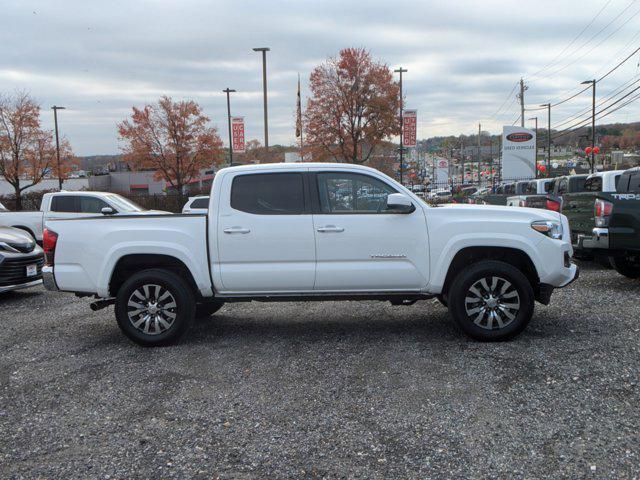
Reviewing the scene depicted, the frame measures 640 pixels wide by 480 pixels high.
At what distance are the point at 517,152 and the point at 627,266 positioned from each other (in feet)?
83.1

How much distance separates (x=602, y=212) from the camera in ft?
27.5

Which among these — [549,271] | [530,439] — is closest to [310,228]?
[549,271]

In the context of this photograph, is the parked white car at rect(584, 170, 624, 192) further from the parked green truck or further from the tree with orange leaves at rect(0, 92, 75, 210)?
the tree with orange leaves at rect(0, 92, 75, 210)

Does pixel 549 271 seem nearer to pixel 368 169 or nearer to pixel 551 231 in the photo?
pixel 551 231

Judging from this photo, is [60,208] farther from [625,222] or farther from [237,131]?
[237,131]

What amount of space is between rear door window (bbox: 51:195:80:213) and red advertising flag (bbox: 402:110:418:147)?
19.3m

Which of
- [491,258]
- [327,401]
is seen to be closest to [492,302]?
[491,258]

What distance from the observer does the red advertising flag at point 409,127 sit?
101 feet

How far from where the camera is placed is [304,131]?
2861 cm

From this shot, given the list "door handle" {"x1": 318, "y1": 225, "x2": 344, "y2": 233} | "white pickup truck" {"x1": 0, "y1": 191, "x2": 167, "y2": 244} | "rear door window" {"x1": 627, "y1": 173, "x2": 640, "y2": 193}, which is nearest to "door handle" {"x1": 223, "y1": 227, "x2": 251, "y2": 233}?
"door handle" {"x1": 318, "y1": 225, "x2": 344, "y2": 233}

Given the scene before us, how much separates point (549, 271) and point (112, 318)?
5.53 m

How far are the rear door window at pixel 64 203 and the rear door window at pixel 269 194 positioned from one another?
419 inches

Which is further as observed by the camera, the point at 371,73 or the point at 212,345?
the point at 371,73

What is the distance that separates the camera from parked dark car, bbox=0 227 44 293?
8695 millimetres
